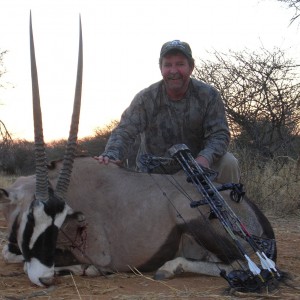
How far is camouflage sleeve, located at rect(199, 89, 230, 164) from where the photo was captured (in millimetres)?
4684

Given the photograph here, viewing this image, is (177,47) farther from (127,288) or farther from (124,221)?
(127,288)

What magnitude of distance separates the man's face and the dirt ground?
1.78 meters

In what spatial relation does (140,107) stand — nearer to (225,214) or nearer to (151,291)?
(225,214)

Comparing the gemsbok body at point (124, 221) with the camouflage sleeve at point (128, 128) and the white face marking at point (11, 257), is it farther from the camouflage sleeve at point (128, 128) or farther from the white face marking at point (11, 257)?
the camouflage sleeve at point (128, 128)

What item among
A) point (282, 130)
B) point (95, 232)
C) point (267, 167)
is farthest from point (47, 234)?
point (282, 130)

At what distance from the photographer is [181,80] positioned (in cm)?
488

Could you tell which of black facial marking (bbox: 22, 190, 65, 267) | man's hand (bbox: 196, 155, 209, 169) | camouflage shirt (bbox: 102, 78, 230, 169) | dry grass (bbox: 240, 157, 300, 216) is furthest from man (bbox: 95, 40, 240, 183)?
dry grass (bbox: 240, 157, 300, 216)

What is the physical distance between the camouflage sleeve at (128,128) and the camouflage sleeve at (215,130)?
0.58m

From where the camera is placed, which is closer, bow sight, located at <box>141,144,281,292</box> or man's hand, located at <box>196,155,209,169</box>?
bow sight, located at <box>141,144,281,292</box>

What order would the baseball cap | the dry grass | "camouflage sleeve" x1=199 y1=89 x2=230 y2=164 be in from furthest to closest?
1. the dry grass
2. the baseball cap
3. "camouflage sleeve" x1=199 y1=89 x2=230 y2=164

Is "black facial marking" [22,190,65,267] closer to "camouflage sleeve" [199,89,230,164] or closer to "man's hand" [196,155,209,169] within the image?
"man's hand" [196,155,209,169]

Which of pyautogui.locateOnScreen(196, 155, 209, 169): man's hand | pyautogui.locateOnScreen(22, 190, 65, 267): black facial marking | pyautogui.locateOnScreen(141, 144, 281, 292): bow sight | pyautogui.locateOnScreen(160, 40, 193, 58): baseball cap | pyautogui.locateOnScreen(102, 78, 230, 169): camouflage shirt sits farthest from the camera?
pyautogui.locateOnScreen(102, 78, 230, 169): camouflage shirt

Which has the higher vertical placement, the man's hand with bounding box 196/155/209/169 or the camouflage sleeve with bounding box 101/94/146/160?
the camouflage sleeve with bounding box 101/94/146/160

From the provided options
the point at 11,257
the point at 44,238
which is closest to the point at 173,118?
the point at 11,257
